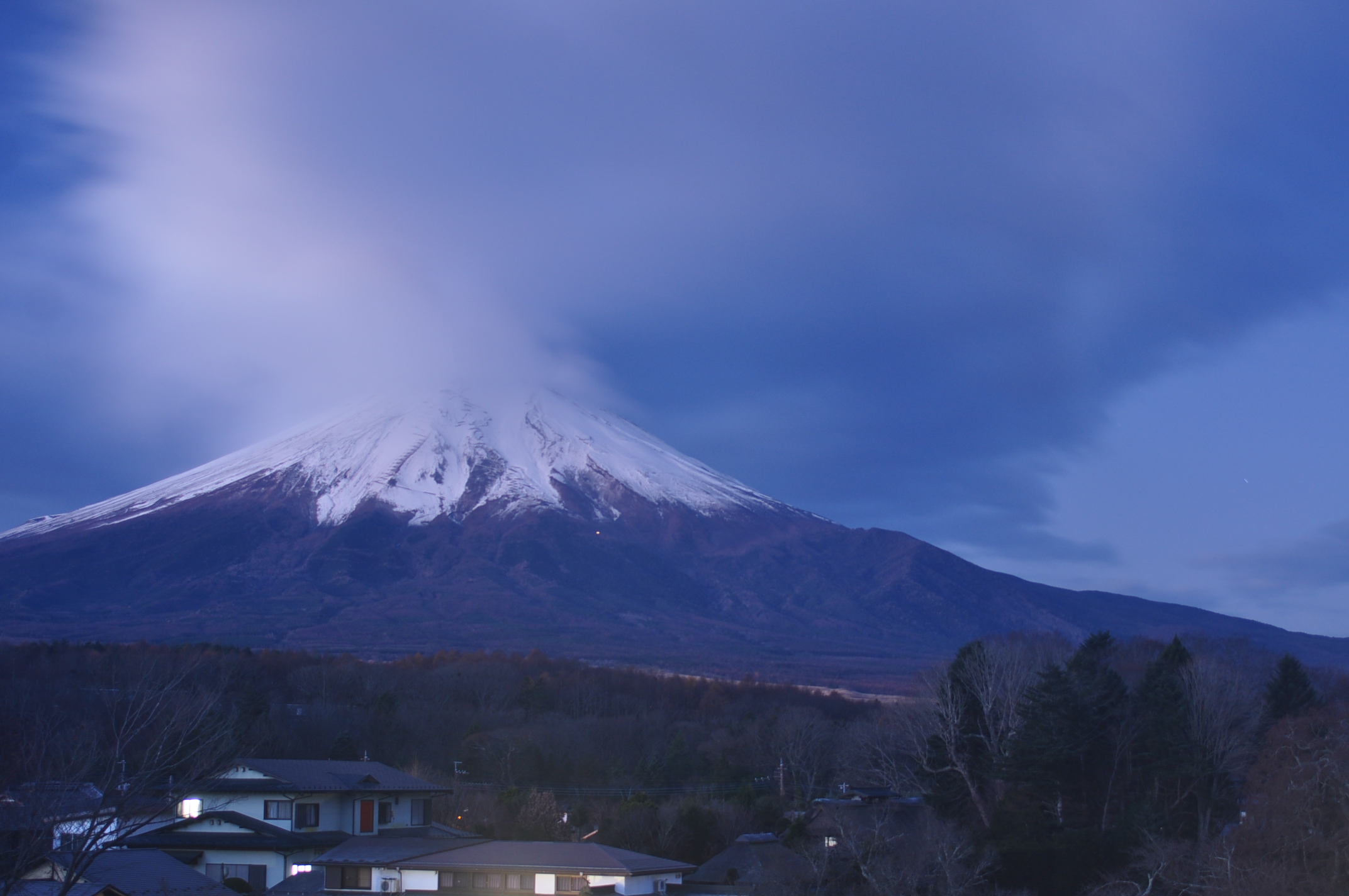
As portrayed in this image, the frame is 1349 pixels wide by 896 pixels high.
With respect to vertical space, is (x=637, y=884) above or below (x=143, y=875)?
below

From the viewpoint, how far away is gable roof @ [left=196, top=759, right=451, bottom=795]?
124 ft

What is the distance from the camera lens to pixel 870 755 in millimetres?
48281

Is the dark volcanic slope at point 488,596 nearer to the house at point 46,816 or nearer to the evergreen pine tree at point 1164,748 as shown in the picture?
the evergreen pine tree at point 1164,748

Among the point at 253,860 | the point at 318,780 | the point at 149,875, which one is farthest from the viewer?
the point at 318,780

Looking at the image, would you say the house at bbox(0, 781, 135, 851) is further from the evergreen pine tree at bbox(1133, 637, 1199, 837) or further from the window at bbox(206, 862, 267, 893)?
the evergreen pine tree at bbox(1133, 637, 1199, 837)

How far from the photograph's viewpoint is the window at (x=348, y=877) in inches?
1357

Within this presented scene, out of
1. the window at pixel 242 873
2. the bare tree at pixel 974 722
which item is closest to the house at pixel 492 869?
the window at pixel 242 873

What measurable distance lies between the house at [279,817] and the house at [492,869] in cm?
225

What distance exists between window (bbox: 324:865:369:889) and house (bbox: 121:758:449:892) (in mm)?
1699

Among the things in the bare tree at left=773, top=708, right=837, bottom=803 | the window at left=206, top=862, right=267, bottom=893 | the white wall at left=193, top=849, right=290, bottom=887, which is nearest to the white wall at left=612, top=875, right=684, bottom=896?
the white wall at left=193, top=849, right=290, bottom=887

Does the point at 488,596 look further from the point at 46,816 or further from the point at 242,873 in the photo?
the point at 46,816

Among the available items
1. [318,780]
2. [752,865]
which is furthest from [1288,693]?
[318,780]

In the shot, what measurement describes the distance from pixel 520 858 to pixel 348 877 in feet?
17.7

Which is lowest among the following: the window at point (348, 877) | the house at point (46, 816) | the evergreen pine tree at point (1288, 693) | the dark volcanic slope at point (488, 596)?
the window at point (348, 877)
